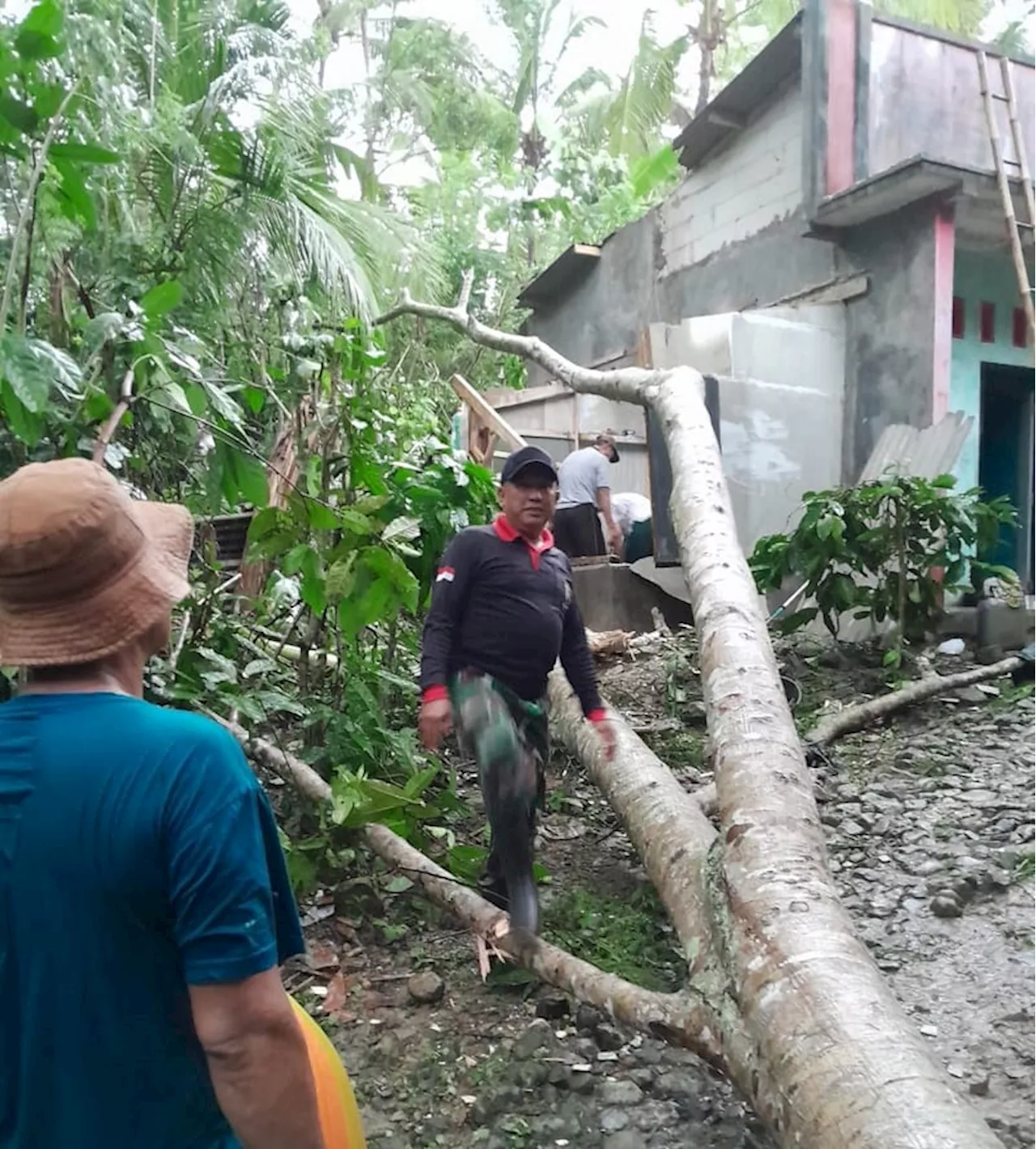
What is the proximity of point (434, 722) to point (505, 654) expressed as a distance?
325 mm

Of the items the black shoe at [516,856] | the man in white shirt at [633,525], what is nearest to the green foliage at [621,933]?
the black shoe at [516,856]

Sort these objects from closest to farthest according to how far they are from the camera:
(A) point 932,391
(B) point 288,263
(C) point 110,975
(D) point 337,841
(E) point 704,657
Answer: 1. (C) point 110,975
2. (E) point 704,657
3. (D) point 337,841
4. (A) point 932,391
5. (B) point 288,263

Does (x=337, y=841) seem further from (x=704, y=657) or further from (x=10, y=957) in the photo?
(x=10, y=957)

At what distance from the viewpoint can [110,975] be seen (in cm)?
112

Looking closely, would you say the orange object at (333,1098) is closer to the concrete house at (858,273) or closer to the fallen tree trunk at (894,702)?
the fallen tree trunk at (894,702)

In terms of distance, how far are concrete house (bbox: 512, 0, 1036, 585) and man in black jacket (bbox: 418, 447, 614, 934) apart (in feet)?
12.2

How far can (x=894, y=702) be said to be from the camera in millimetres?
5098

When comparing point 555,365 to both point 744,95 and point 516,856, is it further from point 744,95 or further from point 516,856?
point 516,856

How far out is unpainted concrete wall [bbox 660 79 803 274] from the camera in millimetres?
7878

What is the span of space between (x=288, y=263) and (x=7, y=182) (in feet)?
12.5

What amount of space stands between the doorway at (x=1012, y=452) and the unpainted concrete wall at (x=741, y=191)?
2.18 metres

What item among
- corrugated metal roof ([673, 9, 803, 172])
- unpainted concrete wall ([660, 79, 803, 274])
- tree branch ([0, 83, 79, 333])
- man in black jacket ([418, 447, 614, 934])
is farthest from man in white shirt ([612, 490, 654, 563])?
tree branch ([0, 83, 79, 333])

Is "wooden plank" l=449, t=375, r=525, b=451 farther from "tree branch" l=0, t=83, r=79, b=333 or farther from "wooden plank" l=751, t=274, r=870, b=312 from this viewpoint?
"tree branch" l=0, t=83, r=79, b=333

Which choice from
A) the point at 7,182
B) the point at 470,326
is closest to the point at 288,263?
the point at 470,326
